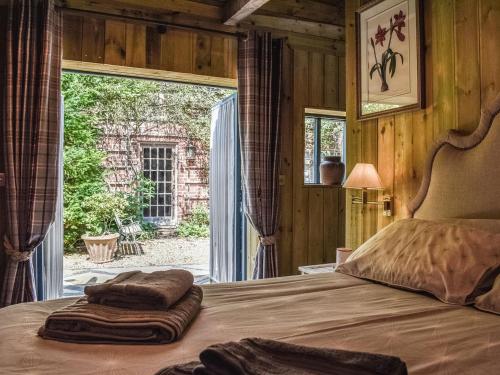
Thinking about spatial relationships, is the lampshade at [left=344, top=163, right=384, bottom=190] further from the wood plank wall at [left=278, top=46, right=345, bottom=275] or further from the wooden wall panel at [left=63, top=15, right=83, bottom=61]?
the wooden wall panel at [left=63, top=15, right=83, bottom=61]

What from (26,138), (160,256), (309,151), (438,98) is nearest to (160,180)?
(160,256)

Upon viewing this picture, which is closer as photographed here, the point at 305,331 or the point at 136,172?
the point at 305,331

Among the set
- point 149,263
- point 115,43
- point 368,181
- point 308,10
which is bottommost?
point 149,263

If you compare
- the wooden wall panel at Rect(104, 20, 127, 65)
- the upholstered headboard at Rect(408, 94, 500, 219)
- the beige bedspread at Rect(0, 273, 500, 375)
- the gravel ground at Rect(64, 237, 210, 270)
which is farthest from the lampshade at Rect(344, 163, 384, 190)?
the gravel ground at Rect(64, 237, 210, 270)

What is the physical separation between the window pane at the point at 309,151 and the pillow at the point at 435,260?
218 centimetres

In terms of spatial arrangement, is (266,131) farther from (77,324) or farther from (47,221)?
(77,324)

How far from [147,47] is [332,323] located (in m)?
2.79

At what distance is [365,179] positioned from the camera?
2518mm

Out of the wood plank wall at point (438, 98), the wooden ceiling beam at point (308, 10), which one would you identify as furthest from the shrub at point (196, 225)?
the wood plank wall at point (438, 98)

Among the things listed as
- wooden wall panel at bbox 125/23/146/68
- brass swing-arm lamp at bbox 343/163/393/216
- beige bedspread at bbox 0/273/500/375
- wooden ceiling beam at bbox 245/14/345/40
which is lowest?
beige bedspread at bbox 0/273/500/375

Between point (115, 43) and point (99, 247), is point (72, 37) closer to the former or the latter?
point (115, 43)

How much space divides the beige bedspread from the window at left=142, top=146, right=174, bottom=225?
6.28 metres

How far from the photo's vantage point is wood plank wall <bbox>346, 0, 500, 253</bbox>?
79.9 inches

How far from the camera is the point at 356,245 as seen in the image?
9.67ft
